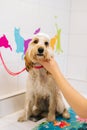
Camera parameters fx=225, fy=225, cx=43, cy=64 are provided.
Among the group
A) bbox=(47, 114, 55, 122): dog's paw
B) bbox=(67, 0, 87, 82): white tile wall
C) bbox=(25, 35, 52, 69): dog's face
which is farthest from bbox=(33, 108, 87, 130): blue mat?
bbox=(67, 0, 87, 82): white tile wall

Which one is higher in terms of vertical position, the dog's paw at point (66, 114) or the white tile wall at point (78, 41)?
the white tile wall at point (78, 41)

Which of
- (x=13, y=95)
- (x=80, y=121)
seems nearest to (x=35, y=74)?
(x=13, y=95)

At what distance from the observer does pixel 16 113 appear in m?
1.28

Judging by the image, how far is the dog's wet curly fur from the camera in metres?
1.04

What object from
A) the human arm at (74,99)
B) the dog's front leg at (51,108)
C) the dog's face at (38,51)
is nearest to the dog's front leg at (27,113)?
the dog's front leg at (51,108)

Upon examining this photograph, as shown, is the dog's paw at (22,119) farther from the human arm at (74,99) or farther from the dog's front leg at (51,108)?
the human arm at (74,99)

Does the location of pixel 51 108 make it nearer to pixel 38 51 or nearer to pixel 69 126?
pixel 69 126

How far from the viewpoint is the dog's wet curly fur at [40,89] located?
1.04 metres

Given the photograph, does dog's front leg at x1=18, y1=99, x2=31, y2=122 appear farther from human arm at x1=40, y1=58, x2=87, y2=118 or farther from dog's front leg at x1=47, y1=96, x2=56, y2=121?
human arm at x1=40, y1=58, x2=87, y2=118

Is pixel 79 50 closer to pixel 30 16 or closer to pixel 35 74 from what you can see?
pixel 30 16

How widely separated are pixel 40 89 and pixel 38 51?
0.24m

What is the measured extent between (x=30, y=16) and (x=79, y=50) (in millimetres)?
583

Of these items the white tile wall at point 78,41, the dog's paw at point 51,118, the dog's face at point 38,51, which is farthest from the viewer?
the white tile wall at point 78,41

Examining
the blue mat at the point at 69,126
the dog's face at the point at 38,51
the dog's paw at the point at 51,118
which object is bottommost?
the blue mat at the point at 69,126
